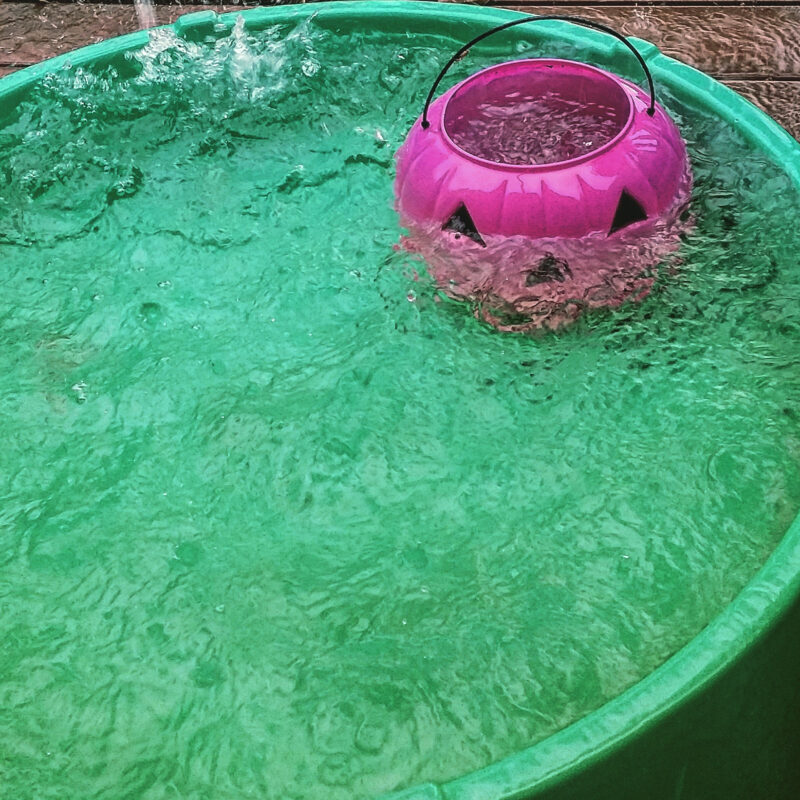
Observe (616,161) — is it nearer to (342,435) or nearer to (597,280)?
(597,280)

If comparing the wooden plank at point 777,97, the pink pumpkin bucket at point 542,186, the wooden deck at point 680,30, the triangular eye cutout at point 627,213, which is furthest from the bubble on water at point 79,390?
the wooden plank at point 777,97

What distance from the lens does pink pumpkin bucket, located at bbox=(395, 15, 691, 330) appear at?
2.05 metres

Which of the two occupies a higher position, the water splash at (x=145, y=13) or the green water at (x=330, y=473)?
the water splash at (x=145, y=13)

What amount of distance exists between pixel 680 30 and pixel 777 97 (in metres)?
0.56

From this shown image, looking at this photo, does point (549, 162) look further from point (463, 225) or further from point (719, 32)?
point (719, 32)

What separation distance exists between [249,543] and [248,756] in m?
0.47

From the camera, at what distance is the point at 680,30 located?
11.1ft

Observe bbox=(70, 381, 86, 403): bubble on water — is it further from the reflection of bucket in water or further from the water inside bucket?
the water inside bucket

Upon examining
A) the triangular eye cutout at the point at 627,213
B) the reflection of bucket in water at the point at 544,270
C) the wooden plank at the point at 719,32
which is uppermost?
the triangular eye cutout at the point at 627,213

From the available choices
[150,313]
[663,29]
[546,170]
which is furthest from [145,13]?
[546,170]

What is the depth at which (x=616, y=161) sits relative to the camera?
2.05m

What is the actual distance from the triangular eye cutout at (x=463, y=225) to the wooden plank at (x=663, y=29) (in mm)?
1549

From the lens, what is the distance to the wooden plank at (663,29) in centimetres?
322

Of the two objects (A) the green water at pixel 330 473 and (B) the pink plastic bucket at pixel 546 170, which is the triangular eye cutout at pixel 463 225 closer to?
(B) the pink plastic bucket at pixel 546 170
